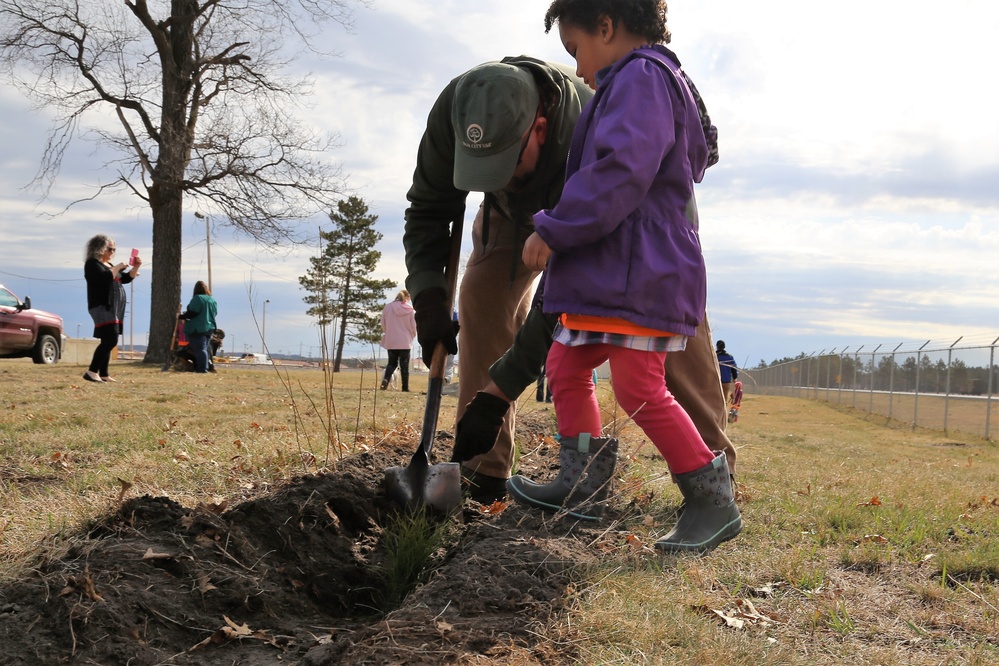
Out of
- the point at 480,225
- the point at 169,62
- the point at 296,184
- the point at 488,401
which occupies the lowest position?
the point at 488,401

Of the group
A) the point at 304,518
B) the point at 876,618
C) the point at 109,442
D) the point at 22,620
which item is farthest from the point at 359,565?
the point at 109,442

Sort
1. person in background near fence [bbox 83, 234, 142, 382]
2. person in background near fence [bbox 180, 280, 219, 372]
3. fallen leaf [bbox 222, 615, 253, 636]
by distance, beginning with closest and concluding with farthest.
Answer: fallen leaf [bbox 222, 615, 253, 636]
person in background near fence [bbox 83, 234, 142, 382]
person in background near fence [bbox 180, 280, 219, 372]

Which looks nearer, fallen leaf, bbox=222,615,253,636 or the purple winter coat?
fallen leaf, bbox=222,615,253,636

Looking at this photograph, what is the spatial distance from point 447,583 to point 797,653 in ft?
2.91

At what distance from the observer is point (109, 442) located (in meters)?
4.76

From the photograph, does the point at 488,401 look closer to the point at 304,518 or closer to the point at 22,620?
the point at 304,518

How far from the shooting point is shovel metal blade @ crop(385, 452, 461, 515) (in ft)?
9.37

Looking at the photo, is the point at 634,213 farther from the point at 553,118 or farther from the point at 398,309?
the point at 398,309

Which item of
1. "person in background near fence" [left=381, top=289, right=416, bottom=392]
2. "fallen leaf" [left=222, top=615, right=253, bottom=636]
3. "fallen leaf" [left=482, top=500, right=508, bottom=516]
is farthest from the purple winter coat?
"person in background near fence" [left=381, top=289, right=416, bottom=392]

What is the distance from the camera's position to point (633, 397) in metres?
2.52

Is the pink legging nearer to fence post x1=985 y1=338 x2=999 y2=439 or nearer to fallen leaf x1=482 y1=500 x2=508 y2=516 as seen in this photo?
fallen leaf x1=482 y1=500 x2=508 y2=516

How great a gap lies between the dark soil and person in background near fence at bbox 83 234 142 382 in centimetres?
830

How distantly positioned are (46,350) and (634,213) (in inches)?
680

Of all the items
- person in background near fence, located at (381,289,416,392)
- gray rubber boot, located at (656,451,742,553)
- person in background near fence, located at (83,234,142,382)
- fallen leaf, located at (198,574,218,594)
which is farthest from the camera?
person in background near fence, located at (381,289,416,392)
